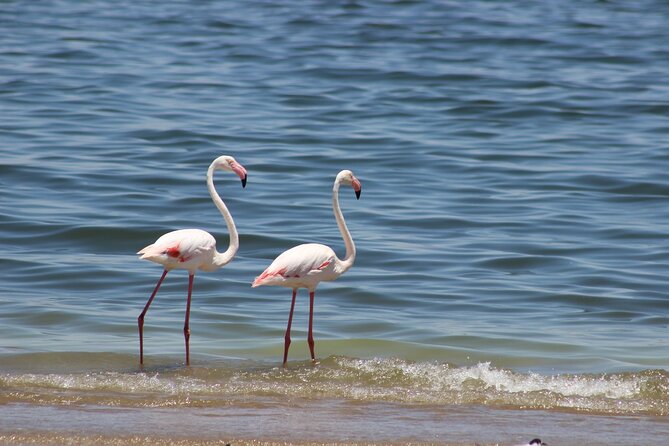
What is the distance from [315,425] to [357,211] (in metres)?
9.09

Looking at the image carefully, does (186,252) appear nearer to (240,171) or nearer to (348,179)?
(240,171)

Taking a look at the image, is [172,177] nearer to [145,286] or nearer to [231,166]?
[145,286]

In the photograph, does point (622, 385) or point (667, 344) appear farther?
point (667, 344)

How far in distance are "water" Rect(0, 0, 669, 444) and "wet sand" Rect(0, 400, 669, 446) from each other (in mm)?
50

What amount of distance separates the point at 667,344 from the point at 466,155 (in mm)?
9561

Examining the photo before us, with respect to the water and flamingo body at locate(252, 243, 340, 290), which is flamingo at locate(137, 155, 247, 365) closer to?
flamingo body at locate(252, 243, 340, 290)

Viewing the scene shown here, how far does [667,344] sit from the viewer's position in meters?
11.0

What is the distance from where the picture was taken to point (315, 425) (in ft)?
25.8

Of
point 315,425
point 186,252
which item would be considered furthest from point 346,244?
point 315,425

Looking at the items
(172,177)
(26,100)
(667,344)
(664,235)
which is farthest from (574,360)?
(26,100)

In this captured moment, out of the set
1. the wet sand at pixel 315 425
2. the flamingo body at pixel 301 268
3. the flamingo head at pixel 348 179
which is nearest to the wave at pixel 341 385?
the wet sand at pixel 315 425

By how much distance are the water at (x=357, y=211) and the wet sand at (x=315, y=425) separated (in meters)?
0.05

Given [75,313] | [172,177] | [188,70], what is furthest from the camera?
[188,70]

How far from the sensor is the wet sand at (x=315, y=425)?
7.37 meters
